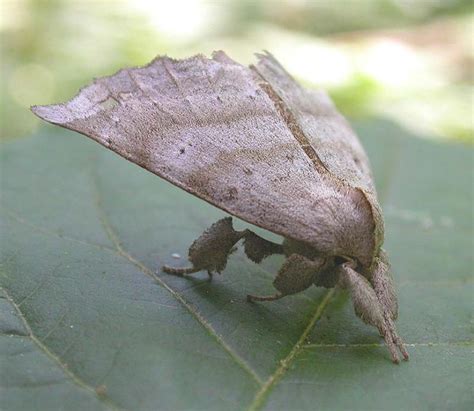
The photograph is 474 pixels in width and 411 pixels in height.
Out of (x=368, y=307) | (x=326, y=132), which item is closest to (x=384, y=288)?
(x=368, y=307)

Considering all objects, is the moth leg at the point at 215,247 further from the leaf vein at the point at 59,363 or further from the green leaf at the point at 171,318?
the leaf vein at the point at 59,363

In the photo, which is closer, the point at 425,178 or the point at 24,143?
the point at 24,143

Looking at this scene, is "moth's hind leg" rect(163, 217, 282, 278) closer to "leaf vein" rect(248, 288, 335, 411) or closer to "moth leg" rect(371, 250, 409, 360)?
"leaf vein" rect(248, 288, 335, 411)

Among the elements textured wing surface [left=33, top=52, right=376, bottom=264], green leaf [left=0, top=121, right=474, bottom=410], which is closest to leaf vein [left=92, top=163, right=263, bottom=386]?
green leaf [left=0, top=121, right=474, bottom=410]

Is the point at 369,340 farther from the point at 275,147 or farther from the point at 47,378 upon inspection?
the point at 47,378

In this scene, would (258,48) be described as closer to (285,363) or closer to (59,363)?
(285,363)

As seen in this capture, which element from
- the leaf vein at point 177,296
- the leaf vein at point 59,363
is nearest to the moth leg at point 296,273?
the leaf vein at point 177,296

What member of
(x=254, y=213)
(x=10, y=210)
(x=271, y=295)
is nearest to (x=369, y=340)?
(x=271, y=295)
